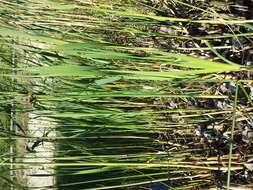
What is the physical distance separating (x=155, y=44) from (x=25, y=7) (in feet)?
1.14

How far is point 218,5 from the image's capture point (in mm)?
960

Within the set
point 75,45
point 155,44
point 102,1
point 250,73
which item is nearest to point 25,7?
point 102,1

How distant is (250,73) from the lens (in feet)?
2.87

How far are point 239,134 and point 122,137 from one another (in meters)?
0.33

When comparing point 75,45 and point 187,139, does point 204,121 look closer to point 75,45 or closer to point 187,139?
point 187,139

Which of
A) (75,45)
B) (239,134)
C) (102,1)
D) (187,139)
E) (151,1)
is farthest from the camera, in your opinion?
(102,1)

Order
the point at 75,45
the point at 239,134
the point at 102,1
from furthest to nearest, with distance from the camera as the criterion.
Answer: the point at 102,1 < the point at 239,134 < the point at 75,45

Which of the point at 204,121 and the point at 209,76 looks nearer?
the point at 209,76

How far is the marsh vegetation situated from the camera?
0.85 meters

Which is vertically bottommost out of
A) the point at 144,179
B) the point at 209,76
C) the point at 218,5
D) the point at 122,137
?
the point at 144,179

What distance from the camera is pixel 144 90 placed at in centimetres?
97

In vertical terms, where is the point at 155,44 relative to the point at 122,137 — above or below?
above

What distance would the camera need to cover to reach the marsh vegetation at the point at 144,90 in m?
0.85

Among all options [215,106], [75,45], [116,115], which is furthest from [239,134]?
[75,45]
